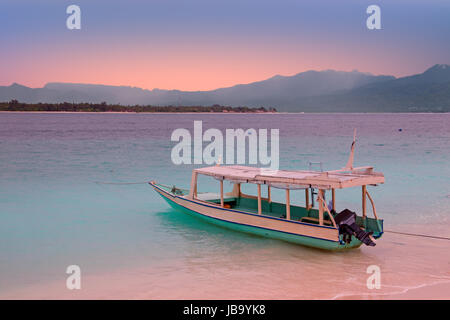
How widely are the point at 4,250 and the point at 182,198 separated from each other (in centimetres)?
602

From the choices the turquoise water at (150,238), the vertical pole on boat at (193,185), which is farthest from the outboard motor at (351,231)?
the vertical pole on boat at (193,185)

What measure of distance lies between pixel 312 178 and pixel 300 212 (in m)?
2.42

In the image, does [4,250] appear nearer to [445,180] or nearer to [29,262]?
[29,262]

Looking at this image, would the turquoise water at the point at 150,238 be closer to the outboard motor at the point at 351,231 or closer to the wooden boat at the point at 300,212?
the wooden boat at the point at 300,212

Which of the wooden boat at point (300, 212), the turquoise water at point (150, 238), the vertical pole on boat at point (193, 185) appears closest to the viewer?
the turquoise water at point (150, 238)

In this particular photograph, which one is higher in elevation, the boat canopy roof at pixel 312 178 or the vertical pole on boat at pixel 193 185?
the boat canopy roof at pixel 312 178

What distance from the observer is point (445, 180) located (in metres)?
26.1

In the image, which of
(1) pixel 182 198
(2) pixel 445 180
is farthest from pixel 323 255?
(2) pixel 445 180

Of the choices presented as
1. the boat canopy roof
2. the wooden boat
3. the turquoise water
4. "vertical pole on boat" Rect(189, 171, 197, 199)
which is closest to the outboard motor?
the wooden boat

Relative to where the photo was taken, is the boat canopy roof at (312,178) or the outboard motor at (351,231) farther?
the boat canopy roof at (312,178)

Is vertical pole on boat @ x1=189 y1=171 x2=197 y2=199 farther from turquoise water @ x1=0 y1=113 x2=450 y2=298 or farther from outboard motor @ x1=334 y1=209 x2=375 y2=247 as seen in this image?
outboard motor @ x1=334 y1=209 x2=375 y2=247

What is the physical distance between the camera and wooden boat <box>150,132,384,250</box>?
11766mm

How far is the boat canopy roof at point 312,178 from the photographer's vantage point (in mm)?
11852
